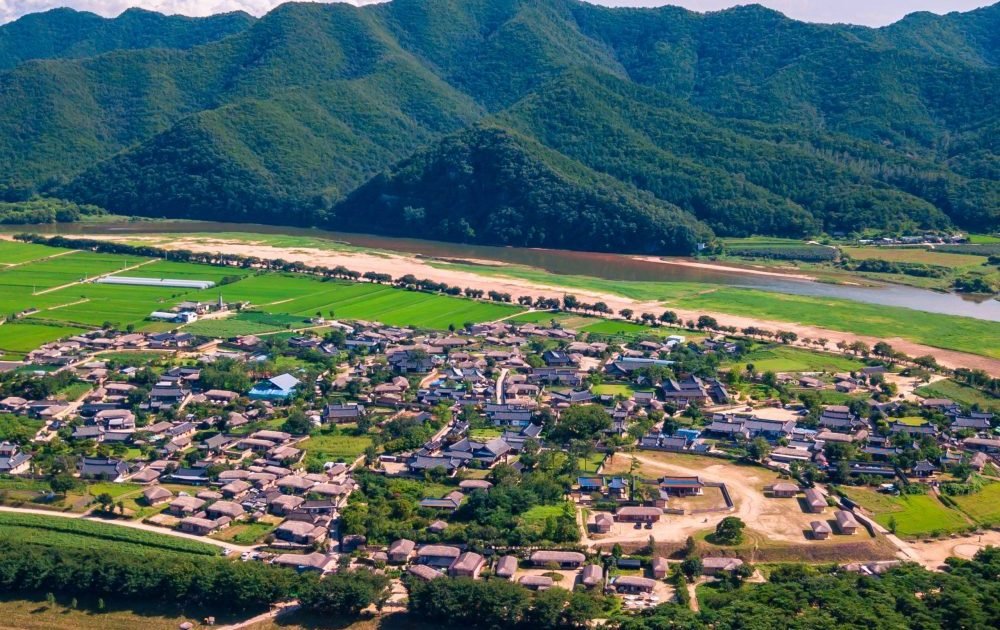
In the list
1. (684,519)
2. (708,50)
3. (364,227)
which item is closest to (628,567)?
(684,519)

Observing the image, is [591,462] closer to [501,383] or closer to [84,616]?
[501,383]

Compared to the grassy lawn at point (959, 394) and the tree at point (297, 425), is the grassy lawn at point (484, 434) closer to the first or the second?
the tree at point (297, 425)

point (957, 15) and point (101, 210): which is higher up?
point (957, 15)

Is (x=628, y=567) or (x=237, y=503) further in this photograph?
(x=237, y=503)

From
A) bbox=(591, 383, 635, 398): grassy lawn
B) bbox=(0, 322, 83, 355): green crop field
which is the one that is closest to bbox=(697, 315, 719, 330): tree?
bbox=(591, 383, 635, 398): grassy lawn

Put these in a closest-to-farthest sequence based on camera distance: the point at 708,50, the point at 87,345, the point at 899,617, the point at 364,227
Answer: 1. the point at 899,617
2. the point at 87,345
3. the point at 364,227
4. the point at 708,50

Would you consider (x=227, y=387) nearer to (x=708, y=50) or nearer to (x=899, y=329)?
(x=899, y=329)
